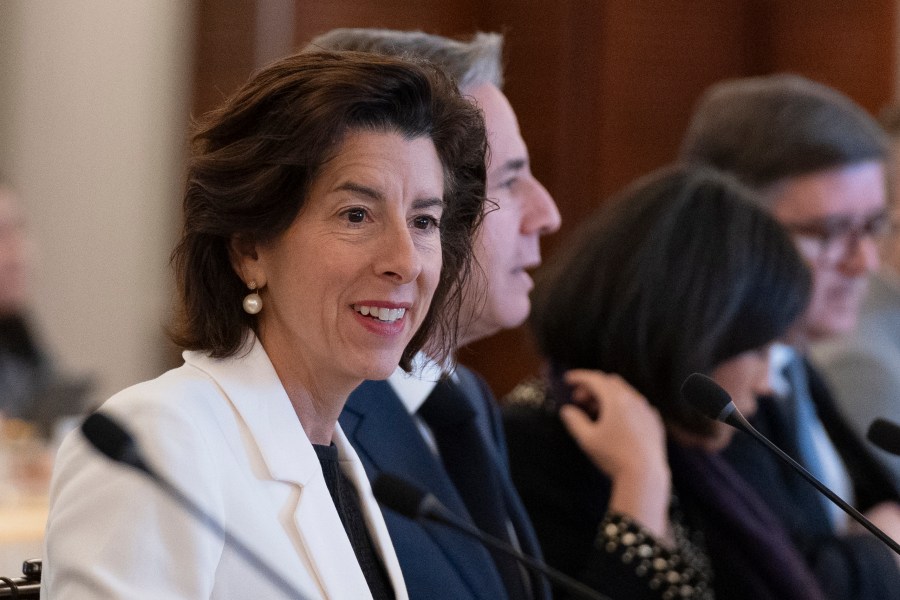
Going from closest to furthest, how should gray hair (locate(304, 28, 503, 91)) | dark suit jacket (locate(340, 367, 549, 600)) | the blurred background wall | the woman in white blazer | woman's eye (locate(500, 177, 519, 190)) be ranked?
the woman in white blazer < dark suit jacket (locate(340, 367, 549, 600)) < gray hair (locate(304, 28, 503, 91)) < woman's eye (locate(500, 177, 519, 190)) < the blurred background wall

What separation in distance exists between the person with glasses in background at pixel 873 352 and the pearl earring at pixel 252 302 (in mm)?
1801

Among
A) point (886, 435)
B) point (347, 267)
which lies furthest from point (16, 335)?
point (886, 435)

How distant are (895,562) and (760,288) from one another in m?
0.62

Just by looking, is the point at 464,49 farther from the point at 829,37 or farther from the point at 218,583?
the point at 829,37

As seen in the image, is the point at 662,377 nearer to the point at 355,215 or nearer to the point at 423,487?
the point at 423,487

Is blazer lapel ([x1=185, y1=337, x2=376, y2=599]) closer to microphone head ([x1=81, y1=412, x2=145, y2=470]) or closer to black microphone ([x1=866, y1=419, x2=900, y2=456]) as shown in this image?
microphone head ([x1=81, y1=412, x2=145, y2=470])

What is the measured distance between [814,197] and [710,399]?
173 cm

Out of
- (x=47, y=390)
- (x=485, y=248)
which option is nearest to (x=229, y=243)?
(x=485, y=248)

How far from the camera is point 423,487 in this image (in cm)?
185

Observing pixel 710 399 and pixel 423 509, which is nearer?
pixel 423 509

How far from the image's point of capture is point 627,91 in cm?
451

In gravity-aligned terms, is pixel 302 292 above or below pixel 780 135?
above

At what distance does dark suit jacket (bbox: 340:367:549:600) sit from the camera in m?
1.76

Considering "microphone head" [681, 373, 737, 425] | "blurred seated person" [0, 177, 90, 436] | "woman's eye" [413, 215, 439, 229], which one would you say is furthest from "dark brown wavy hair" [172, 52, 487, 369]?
"blurred seated person" [0, 177, 90, 436]
